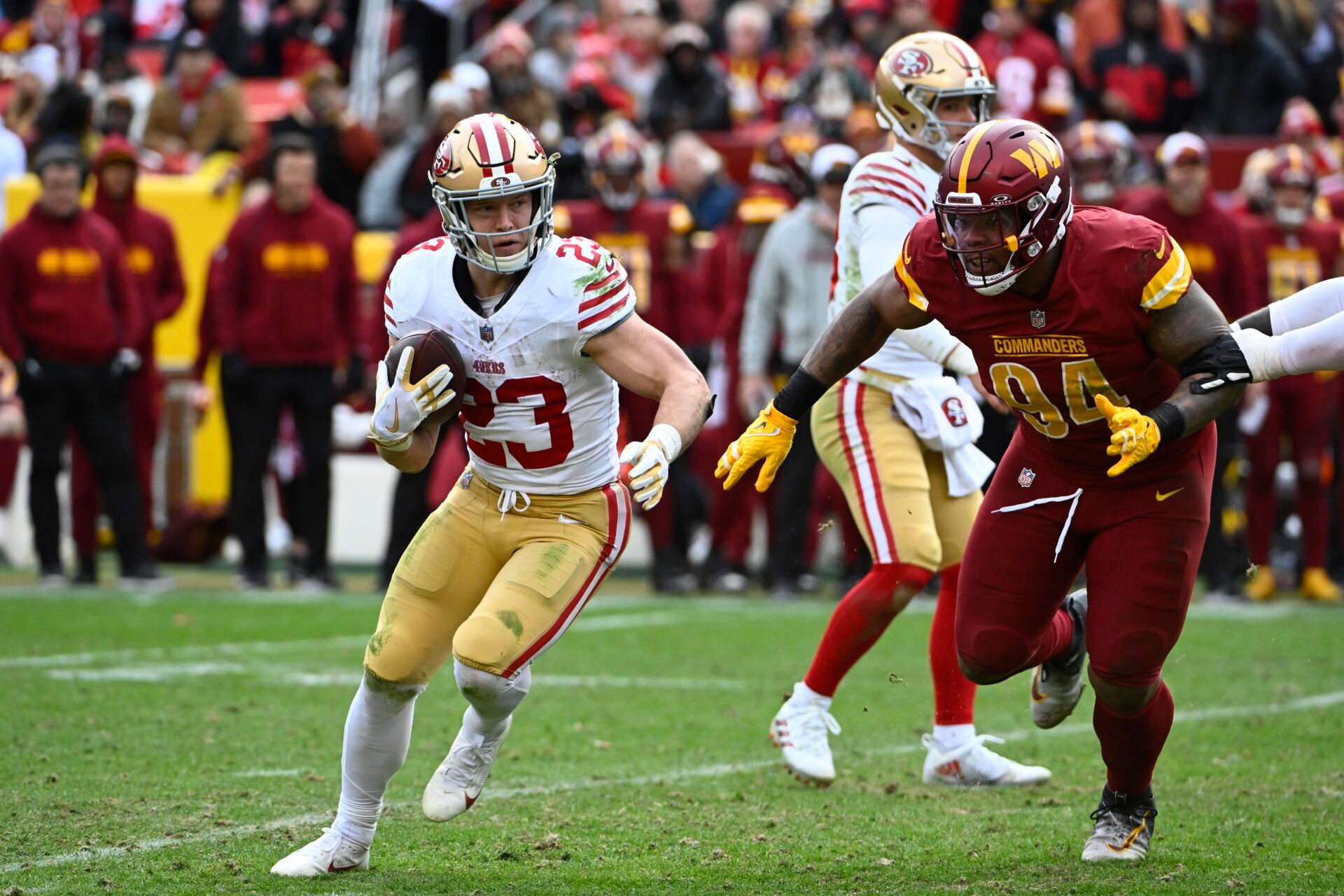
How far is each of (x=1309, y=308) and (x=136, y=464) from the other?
25.6 ft

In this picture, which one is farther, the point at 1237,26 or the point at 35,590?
the point at 1237,26

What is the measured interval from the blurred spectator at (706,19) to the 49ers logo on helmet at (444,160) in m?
11.4

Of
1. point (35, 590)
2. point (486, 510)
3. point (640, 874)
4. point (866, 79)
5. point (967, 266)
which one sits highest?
point (866, 79)

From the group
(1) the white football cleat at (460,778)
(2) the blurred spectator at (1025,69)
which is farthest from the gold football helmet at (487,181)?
(2) the blurred spectator at (1025,69)

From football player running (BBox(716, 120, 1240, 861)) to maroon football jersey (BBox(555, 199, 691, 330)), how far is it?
5924 mm

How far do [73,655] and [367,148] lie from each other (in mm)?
6599

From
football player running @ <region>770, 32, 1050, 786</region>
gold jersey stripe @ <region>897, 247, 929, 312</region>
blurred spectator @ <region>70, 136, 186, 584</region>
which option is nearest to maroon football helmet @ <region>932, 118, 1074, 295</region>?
gold jersey stripe @ <region>897, 247, 929, 312</region>

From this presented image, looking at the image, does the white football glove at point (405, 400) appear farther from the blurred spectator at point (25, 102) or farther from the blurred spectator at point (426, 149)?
the blurred spectator at point (25, 102)

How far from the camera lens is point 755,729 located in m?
6.89

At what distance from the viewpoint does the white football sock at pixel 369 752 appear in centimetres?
462

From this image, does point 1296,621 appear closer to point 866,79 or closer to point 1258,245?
point 1258,245

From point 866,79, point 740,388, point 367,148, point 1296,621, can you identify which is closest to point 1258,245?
point 1296,621

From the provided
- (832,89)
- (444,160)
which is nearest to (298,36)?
(832,89)

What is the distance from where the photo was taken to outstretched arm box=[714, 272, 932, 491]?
489 centimetres
